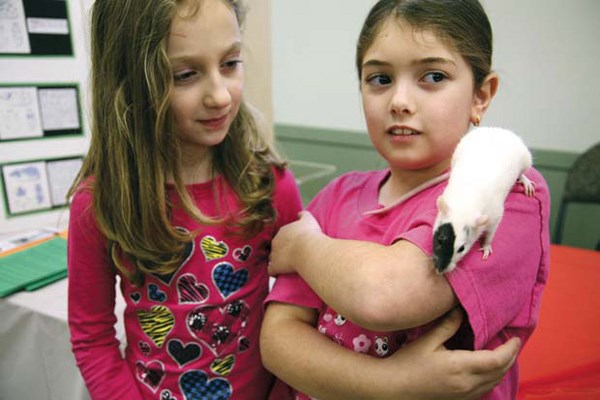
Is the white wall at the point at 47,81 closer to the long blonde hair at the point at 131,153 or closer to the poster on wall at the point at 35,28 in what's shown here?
the poster on wall at the point at 35,28

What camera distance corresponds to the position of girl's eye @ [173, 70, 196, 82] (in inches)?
36.2

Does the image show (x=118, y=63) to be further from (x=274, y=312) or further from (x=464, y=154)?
(x=464, y=154)

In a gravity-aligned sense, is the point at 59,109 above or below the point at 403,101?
below

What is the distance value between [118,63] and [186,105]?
19cm

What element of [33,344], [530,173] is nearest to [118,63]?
[530,173]

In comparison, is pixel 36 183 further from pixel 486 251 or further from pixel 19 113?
pixel 486 251

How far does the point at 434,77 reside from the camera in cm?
79

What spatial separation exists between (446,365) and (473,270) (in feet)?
0.51

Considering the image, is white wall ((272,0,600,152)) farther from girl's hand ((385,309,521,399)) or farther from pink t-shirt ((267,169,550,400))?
girl's hand ((385,309,521,399))

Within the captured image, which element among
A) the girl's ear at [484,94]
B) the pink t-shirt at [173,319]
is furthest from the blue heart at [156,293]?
the girl's ear at [484,94]

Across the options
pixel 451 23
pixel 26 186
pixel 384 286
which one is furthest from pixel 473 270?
pixel 26 186

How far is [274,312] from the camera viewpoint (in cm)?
90

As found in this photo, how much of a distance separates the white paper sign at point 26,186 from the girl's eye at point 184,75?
1392 millimetres

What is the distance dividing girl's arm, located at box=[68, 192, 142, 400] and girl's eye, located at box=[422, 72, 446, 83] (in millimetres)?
763
